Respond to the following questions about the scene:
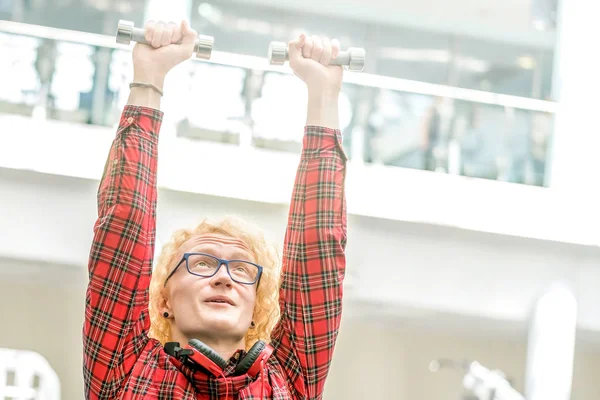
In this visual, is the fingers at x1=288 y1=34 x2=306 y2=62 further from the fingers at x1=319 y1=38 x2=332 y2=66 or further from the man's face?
the man's face

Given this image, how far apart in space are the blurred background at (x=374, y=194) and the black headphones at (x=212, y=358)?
6.88 ft

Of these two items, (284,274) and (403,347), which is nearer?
(284,274)

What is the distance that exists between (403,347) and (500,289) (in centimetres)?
179

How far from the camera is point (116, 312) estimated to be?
1.20 meters

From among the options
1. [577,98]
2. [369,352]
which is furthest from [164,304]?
[369,352]

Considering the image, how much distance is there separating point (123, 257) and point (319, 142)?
327 mm

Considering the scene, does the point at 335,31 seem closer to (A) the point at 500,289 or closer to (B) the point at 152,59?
(A) the point at 500,289

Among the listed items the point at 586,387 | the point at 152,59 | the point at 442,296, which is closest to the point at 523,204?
the point at 442,296

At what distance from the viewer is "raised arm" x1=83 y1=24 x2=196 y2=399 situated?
1.19m

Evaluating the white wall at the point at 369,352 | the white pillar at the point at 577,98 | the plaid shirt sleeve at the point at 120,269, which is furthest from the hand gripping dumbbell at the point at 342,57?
the white wall at the point at 369,352

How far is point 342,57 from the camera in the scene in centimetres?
136

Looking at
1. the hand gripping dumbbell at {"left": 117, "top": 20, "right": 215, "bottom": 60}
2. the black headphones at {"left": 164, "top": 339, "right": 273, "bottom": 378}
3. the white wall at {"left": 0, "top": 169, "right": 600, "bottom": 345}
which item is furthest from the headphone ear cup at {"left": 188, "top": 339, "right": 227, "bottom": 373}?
the white wall at {"left": 0, "top": 169, "right": 600, "bottom": 345}

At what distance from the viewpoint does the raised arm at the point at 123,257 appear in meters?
1.19

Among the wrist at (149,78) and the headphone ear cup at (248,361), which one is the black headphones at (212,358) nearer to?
the headphone ear cup at (248,361)
